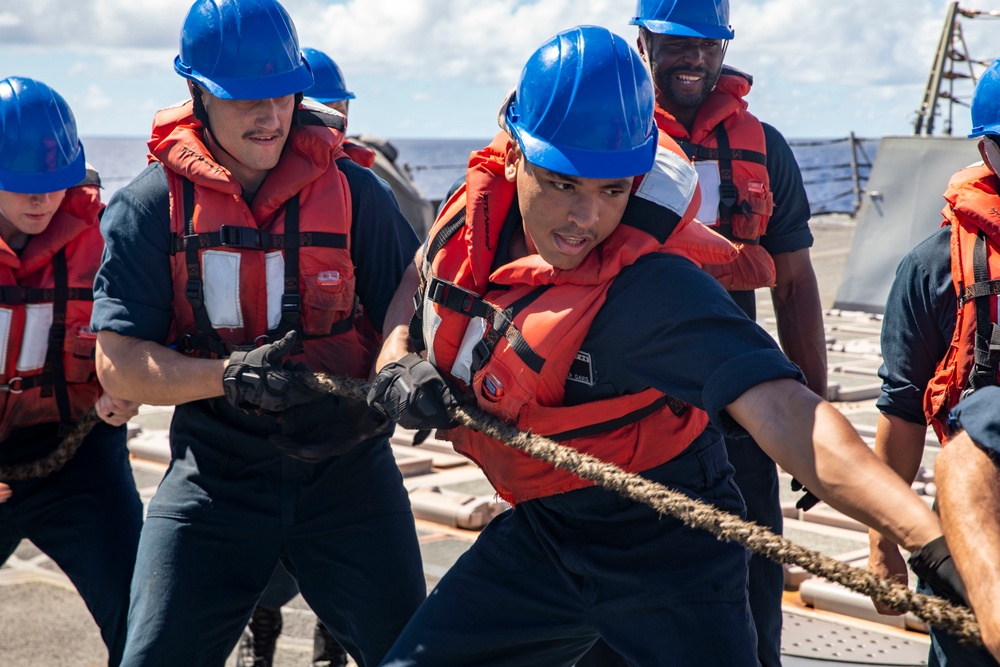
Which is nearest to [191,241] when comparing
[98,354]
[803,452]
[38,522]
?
[98,354]

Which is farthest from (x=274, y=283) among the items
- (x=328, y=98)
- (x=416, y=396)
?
(x=328, y=98)

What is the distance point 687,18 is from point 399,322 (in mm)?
1449

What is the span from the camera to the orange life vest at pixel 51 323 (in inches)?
140

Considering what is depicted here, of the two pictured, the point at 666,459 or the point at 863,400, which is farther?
the point at 863,400

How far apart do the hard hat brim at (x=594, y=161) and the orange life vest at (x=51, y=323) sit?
1.85 metres

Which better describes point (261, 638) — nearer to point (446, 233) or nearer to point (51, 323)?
point (51, 323)

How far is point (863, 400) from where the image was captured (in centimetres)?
854

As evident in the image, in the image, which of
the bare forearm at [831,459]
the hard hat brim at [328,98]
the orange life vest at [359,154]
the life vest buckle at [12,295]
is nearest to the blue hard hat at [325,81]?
the hard hat brim at [328,98]

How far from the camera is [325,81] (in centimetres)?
577

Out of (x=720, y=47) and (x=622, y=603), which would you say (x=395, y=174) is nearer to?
(x=720, y=47)

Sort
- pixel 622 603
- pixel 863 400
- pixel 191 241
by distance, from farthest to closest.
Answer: pixel 863 400 → pixel 191 241 → pixel 622 603

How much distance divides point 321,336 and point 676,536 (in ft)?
4.03

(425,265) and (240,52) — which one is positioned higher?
(240,52)

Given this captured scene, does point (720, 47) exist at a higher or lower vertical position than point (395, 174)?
higher
